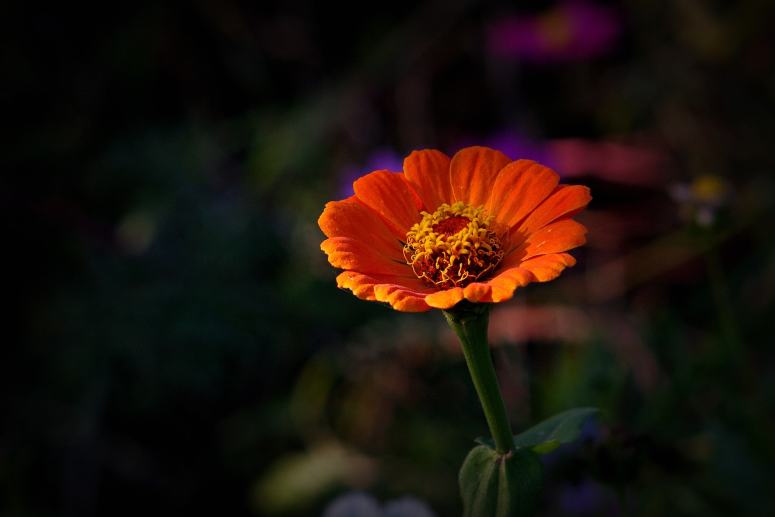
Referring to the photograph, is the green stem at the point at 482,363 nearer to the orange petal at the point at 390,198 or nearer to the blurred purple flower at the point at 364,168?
the orange petal at the point at 390,198

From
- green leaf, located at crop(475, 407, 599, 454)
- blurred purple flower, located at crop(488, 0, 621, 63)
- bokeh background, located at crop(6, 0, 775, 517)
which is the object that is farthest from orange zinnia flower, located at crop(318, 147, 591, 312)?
→ blurred purple flower, located at crop(488, 0, 621, 63)

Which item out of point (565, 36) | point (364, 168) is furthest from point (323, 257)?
point (565, 36)

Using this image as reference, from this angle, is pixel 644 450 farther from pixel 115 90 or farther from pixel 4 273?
pixel 115 90

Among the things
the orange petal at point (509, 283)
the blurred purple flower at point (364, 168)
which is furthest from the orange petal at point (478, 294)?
the blurred purple flower at point (364, 168)

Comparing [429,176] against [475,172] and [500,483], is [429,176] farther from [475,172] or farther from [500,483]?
[500,483]

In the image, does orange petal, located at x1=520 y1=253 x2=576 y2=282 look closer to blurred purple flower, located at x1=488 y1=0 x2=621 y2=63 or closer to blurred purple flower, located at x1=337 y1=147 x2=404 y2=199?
blurred purple flower, located at x1=337 y1=147 x2=404 y2=199

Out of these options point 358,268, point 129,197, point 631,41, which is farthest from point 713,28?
point 358,268
